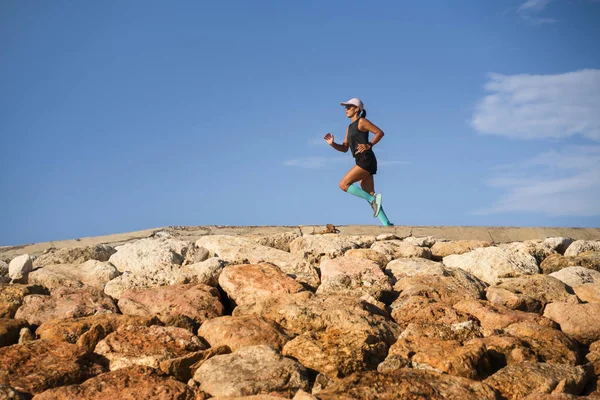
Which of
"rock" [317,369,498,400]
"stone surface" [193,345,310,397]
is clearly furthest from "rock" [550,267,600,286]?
"stone surface" [193,345,310,397]

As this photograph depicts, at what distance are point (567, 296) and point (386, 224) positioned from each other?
459cm

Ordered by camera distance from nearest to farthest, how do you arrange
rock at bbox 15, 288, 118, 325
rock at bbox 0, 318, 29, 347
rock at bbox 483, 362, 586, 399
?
rock at bbox 483, 362, 586, 399, rock at bbox 0, 318, 29, 347, rock at bbox 15, 288, 118, 325

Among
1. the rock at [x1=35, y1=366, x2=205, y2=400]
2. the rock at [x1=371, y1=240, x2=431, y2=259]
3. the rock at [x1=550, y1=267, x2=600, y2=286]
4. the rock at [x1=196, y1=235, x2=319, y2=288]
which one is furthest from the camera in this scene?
the rock at [x1=371, y1=240, x2=431, y2=259]

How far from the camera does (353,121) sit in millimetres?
11602

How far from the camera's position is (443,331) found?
215 inches

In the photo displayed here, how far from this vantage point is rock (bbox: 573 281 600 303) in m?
7.27

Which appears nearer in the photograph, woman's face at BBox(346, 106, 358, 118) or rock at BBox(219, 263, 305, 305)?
rock at BBox(219, 263, 305, 305)

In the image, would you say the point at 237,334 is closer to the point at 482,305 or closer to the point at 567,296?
the point at 482,305

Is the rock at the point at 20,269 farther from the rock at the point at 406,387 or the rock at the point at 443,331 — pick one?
the rock at the point at 406,387

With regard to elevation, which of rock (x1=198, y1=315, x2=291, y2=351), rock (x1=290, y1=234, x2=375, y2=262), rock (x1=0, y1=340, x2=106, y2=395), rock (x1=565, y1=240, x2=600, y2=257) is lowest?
rock (x1=0, y1=340, x2=106, y2=395)

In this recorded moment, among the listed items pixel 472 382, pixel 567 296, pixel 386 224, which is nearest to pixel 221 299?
pixel 472 382

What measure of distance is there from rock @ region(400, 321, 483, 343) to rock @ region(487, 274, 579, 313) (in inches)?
48.1

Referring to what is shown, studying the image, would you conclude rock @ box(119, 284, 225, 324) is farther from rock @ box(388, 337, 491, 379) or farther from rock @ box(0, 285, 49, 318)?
rock @ box(388, 337, 491, 379)

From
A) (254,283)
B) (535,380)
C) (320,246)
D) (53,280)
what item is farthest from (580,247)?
(53,280)
